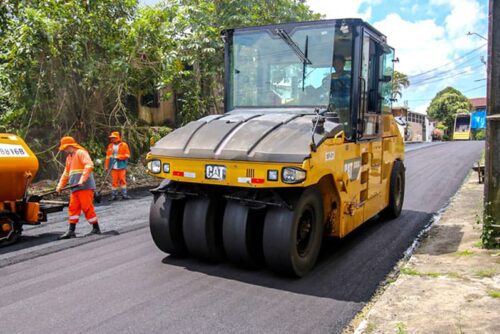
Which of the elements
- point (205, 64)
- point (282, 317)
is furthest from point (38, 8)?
point (282, 317)

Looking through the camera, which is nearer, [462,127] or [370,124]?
[370,124]

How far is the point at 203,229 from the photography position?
5.17m

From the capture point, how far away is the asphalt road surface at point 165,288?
→ 12.8 ft

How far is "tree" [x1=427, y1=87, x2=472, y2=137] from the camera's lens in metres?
62.8

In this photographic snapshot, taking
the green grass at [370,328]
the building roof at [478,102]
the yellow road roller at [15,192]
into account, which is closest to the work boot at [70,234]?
the yellow road roller at [15,192]

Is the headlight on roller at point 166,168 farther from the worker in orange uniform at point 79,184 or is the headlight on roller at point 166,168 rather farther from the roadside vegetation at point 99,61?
the roadside vegetation at point 99,61

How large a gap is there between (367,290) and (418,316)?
89 cm

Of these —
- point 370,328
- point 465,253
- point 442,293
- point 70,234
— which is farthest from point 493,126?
point 70,234

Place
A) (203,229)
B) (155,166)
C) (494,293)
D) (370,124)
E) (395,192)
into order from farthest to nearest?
(395,192), (370,124), (155,166), (203,229), (494,293)

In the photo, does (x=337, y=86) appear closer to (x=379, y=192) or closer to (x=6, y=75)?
(x=379, y=192)

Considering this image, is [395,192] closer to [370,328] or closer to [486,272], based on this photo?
[486,272]

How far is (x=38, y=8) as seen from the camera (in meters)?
11.2

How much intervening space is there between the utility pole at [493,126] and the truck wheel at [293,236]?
92.0 inches

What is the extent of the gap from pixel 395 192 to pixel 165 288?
466 centimetres
